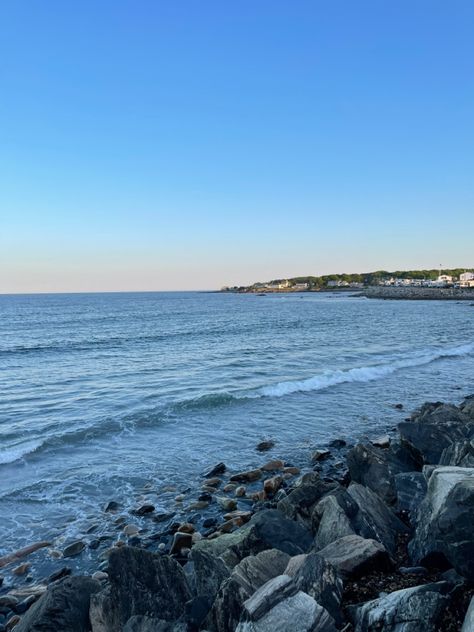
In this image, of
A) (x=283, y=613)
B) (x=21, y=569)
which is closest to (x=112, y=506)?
(x=21, y=569)

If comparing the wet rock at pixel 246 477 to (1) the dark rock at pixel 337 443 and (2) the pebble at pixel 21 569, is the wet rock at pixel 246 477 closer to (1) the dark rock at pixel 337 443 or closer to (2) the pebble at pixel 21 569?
(1) the dark rock at pixel 337 443

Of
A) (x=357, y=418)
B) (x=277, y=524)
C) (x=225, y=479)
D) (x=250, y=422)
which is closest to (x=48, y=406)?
(x=250, y=422)

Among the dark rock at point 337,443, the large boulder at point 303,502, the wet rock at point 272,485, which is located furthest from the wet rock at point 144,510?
the dark rock at point 337,443

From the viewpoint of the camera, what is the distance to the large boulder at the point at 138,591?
553 cm

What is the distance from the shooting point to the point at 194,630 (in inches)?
196

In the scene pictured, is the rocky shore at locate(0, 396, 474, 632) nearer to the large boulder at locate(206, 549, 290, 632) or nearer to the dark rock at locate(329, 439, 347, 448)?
the large boulder at locate(206, 549, 290, 632)

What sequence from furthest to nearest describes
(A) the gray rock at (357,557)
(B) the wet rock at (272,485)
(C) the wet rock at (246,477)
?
(C) the wet rock at (246,477) → (B) the wet rock at (272,485) → (A) the gray rock at (357,557)

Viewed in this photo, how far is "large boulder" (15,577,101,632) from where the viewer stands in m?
5.57

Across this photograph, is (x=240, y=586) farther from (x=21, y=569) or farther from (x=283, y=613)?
(x=21, y=569)

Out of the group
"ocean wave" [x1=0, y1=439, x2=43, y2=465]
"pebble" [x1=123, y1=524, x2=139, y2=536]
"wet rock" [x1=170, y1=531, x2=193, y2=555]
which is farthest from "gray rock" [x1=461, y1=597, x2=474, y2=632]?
"ocean wave" [x1=0, y1=439, x2=43, y2=465]

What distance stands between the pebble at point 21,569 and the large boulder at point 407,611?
6100mm

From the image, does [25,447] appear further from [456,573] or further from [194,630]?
[456,573]

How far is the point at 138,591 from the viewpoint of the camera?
18.6ft

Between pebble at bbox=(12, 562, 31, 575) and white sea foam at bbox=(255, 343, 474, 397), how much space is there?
1407 centimetres
